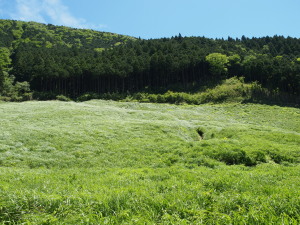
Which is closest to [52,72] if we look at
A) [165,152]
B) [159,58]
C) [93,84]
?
[93,84]

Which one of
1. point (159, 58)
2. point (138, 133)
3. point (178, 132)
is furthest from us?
point (159, 58)

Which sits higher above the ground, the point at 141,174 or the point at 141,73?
the point at 141,73

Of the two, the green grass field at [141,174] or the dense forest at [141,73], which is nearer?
the green grass field at [141,174]

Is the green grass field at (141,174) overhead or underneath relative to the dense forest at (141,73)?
underneath

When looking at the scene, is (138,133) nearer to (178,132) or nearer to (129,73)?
(178,132)

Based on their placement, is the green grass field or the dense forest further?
the dense forest

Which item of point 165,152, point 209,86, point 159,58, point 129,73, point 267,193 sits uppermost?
point 159,58

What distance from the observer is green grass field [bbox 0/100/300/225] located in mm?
6160

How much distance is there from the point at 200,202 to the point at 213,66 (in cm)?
11576

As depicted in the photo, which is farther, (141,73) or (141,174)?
(141,73)

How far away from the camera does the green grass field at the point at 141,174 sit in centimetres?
616

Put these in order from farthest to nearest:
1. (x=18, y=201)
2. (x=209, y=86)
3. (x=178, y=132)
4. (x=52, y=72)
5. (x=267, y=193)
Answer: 1. (x=209, y=86)
2. (x=52, y=72)
3. (x=178, y=132)
4. (x=267, y=193)
5. (x=18, y=201)

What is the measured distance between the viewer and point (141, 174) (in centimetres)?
1315

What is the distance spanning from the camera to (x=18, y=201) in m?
6.50
